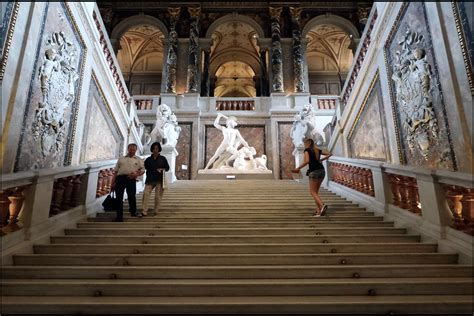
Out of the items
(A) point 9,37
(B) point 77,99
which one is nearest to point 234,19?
(B) point 77,99

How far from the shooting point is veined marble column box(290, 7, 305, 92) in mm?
12148

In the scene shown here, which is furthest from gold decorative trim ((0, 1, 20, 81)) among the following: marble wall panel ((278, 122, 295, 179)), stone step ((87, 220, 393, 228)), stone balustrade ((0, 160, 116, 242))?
marble wall panel ((278, 122, 295, 179))

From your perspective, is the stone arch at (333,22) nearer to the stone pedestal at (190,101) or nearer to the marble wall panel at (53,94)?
the stone pedestal at (190,101)

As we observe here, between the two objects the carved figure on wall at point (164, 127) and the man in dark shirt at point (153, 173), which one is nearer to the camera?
the man in dark shirt at point (153, 173)

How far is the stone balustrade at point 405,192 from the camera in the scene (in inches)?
131

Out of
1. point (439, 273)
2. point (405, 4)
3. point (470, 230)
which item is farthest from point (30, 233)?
point (405, 4)

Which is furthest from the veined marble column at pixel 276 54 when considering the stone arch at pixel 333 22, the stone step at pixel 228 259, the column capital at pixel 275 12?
the stone step at pixel 228 259

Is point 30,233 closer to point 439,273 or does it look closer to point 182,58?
point 439,273

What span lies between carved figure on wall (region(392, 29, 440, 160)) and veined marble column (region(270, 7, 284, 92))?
760 cm

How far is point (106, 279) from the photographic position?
2.25m

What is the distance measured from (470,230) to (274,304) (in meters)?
1.98

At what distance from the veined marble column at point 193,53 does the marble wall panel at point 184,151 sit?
5.99 ft

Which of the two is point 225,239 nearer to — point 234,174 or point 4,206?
point 4,206

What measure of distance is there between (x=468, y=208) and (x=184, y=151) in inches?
377
